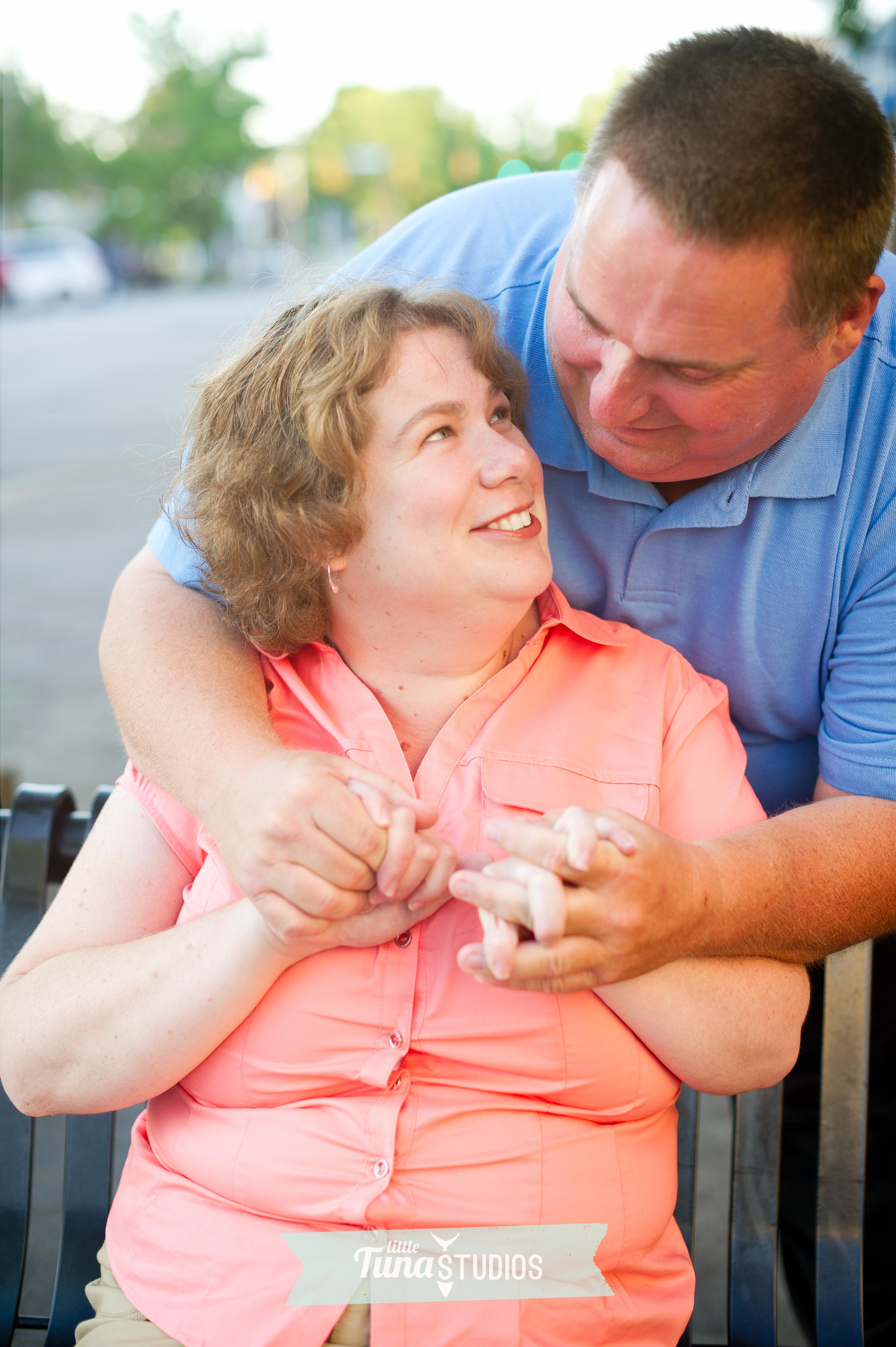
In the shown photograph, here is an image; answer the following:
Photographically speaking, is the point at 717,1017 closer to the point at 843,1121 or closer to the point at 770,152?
the point at 843,1121

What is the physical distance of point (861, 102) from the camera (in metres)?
1.67

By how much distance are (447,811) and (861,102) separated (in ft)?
3.93

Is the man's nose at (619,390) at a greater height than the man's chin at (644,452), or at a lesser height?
greater

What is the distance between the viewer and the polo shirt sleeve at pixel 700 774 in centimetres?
180

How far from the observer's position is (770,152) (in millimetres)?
1581

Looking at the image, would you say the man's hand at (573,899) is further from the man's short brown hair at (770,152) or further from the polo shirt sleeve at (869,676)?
the man's short brown hair at (770,152)

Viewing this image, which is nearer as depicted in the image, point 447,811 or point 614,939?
point 614,939

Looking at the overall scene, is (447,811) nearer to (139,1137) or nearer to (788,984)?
(788,984)

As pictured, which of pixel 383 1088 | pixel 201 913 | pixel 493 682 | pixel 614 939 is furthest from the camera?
pixel 493 682

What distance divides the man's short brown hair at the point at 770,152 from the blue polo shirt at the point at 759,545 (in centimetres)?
33

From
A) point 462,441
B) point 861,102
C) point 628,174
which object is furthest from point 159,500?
point 861,102

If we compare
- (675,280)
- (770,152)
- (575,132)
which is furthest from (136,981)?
(575,132)

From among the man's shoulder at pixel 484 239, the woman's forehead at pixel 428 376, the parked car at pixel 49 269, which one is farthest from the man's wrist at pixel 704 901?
the parked car at pixel 49 269

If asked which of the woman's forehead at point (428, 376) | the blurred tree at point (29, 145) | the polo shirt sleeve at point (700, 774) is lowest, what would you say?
the blurred tree at point (29, 145)
